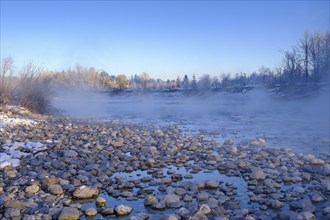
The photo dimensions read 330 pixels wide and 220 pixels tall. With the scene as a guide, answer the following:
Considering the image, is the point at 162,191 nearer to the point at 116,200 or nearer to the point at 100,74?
the point at 116,200

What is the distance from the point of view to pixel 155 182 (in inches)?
219

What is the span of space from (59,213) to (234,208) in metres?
2.15

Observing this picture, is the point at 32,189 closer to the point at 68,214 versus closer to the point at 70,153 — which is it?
the point at 68,214

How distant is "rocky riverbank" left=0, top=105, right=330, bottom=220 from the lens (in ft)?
13.9

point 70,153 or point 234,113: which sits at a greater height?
point 70,153

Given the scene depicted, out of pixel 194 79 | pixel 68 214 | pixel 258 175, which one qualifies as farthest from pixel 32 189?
pixel 194 79

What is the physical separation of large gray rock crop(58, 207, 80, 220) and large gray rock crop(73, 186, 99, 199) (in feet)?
2.17

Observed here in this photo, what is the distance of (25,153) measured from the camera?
7082mm

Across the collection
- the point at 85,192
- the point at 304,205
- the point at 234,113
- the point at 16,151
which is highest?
the point at 16,151

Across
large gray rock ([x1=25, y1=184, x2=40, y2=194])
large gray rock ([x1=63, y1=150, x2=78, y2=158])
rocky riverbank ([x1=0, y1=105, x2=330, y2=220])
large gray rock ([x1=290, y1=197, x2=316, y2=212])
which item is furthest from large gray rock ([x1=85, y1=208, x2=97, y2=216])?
large gray rock ([x1=63, y1=150, x2=78, y2=158])

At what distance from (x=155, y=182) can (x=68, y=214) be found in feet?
6.00

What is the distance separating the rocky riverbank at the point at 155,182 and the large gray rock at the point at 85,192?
0.01 meters

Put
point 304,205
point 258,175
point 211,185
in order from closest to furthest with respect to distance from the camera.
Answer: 1. point 304,205
2. point 211,185
3. point 258,175

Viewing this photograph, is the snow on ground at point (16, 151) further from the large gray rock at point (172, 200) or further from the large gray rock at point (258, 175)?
the large gray rock at point (258, 175)
